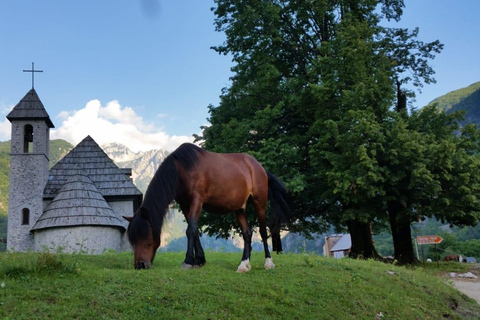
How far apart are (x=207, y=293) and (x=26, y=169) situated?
80.4 ft

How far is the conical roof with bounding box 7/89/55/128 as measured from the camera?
93.1 ft

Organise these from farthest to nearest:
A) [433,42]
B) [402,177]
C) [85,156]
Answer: [85,156], [433,42], [402,177]

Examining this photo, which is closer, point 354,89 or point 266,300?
point 266,300

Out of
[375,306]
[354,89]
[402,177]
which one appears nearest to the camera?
[375,306]

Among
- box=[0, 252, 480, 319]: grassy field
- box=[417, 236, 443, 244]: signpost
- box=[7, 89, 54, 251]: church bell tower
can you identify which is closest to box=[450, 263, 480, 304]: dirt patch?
box=[417, 236, 443, 244]: signpost

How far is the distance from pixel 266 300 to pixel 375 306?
2.50m

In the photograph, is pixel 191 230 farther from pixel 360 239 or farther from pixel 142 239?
pixel 360 239

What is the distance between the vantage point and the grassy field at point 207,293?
19.2ft

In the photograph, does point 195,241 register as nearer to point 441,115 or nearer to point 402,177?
point 402,177

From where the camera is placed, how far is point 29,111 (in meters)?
28.8

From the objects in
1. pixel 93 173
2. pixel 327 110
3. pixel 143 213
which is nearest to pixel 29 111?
pixel 93 173

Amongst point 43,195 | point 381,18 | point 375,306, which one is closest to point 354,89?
point 381,18

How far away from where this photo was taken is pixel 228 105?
24.9m

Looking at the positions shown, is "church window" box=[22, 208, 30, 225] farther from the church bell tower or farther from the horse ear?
the horse ear
